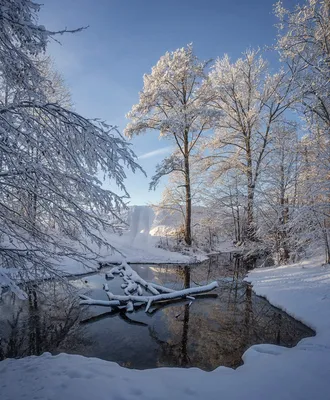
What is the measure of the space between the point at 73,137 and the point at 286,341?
20.0ft

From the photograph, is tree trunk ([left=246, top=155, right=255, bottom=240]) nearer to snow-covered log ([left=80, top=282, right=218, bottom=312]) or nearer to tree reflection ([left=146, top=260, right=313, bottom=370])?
tree reflection ([left=146, top=260, right=313, bottom=370])

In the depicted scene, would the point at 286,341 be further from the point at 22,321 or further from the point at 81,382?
the point at 22,321

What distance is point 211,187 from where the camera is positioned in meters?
16.8

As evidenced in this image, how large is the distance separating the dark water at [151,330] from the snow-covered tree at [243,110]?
321 inches

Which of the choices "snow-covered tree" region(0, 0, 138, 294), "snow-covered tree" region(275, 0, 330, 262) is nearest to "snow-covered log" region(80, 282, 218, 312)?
"snow-covered tree" region(0, 0, 138, 294)

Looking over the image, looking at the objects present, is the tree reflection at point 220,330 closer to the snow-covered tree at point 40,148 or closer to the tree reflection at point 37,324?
the tree reflection at point 37,324

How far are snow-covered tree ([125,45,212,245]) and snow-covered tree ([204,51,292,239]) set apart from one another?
45.8 inches

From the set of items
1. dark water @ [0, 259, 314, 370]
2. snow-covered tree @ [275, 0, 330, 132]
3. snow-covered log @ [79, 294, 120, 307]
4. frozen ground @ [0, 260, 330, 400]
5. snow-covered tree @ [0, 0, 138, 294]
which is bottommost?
dark water @ [0, 259, 314, 370]

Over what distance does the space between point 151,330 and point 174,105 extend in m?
13.5

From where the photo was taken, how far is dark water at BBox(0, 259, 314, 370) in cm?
436

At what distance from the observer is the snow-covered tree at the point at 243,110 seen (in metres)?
13.9

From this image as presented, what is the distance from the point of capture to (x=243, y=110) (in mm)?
14961

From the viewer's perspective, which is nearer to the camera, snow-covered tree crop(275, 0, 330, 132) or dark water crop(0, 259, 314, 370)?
dark water crop(0, 259, 314, 370)

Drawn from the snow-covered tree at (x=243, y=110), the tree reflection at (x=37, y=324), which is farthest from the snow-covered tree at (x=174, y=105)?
the tree reflection at (x=37, y=324)
